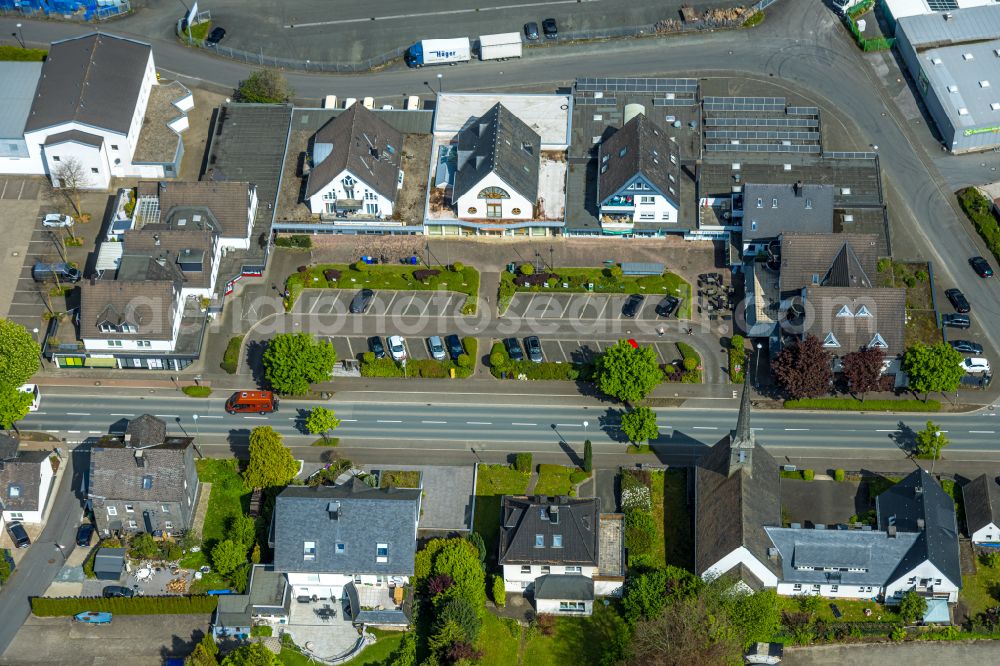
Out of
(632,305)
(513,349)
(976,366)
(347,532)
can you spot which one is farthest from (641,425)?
(976,366)

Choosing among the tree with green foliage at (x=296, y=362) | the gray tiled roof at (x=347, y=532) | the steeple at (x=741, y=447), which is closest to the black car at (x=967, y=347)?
the steeple at (x=741, y=447)

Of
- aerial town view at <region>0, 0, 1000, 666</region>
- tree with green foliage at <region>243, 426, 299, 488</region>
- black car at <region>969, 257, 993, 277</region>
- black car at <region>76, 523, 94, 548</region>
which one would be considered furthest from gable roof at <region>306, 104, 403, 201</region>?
black car at <region>969, 257, 993, 277</region>

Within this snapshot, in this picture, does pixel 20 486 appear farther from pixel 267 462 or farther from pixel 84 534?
pixel 267 462

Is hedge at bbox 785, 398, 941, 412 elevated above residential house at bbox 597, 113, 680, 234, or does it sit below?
below

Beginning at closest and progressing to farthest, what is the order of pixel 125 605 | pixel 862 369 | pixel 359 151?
pixel 125 605 < pixel 862 369 < pixel 359 151

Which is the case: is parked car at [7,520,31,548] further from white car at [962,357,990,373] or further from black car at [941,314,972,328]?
black car at [941,314,972,328]

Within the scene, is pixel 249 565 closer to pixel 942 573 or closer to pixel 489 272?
pixel 489 272

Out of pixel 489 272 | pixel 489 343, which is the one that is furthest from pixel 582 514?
pixel 489 272
